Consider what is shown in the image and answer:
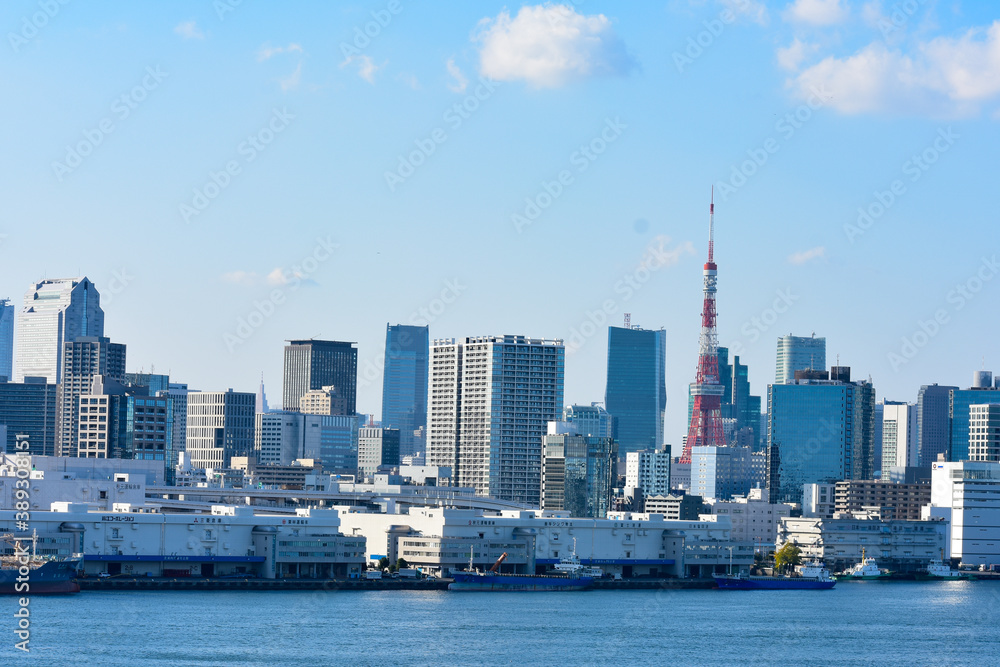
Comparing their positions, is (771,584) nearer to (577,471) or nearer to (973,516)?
(973,516)

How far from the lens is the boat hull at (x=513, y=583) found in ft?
299

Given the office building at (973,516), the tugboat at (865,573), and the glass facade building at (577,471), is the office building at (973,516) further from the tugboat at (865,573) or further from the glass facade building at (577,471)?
the glass facade building at (577,471)

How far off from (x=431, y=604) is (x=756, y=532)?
79141mm

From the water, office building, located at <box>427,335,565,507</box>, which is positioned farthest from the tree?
office building, located at <box>427,335,565,507</box>

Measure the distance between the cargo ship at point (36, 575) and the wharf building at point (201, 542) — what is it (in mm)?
4217

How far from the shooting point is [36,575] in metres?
77.1

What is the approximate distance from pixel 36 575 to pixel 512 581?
85.0ft

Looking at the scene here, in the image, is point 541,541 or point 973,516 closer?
point 541,541

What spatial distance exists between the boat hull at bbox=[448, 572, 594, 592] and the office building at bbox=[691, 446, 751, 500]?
336ft

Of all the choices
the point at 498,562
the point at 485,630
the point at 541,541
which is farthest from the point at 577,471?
the point at 485,630

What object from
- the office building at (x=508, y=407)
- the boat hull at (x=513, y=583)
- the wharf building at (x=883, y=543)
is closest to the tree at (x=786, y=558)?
the wharf building at (x=883, y=543)

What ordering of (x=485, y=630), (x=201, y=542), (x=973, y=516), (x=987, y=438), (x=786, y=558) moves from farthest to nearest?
(x=987, y=438) < (x=973, y=516) < (x=786, y=558) < (x=201, y=542) < (x=485, y=630)

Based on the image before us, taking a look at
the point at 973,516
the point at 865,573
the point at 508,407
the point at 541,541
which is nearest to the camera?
the point at 541,541

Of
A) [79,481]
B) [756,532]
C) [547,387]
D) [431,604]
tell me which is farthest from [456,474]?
[431,604]
